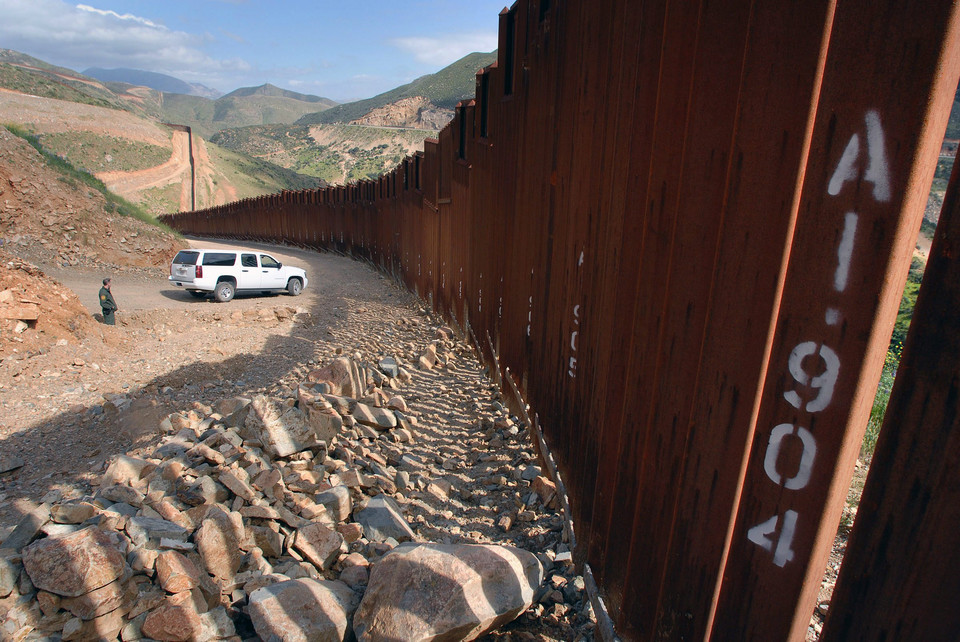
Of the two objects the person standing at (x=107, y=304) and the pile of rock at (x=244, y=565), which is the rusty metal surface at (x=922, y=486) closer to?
the pile of rock at (x=244, y=565)

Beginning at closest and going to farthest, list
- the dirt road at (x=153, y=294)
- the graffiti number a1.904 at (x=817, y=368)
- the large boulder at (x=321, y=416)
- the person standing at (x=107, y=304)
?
the graffiti number a1.904 at (x=817, y=368) < the large boulder at (x=321, y=416) < the person standing at (x=107, y=304) < the dirt road at (x=153, y=294)

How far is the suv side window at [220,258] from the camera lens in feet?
48.6

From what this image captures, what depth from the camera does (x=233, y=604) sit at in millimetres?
2492

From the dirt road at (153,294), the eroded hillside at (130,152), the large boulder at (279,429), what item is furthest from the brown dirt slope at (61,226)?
the eroded hillside at (130,152)

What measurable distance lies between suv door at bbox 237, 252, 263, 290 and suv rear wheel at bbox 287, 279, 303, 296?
953mm

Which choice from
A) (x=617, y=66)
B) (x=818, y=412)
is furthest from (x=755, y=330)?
(x=617, y=66)

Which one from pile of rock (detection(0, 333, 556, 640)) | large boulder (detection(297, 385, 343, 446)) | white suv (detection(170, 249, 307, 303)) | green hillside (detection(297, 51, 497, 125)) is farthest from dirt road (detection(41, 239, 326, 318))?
green hillside (detection(297, 51, 497, 125))

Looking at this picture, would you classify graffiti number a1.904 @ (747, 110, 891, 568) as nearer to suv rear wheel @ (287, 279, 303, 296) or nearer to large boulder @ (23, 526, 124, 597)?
large boulder @ (23, 526, 124, 597)

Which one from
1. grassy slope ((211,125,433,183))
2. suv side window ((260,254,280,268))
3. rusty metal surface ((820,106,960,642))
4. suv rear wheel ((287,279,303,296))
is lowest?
suv rear wheel ((287,279,303,296))

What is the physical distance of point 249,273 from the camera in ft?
51.8

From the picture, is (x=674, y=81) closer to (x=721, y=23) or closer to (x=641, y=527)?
(x=721, y=23)

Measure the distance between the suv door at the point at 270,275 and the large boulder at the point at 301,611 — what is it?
14979 mm

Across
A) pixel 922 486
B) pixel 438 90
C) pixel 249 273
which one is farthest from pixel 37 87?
pixel 922 486

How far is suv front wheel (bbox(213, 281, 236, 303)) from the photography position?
594 inches
